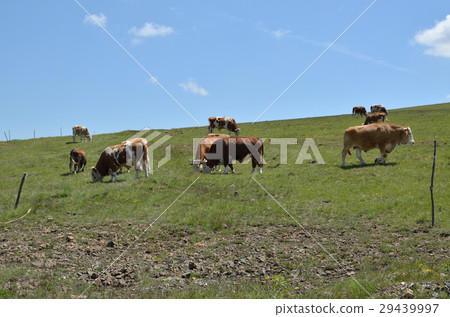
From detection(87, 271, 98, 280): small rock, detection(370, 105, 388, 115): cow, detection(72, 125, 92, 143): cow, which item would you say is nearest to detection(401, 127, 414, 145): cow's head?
detection(87, 271, 98, 280): small rock

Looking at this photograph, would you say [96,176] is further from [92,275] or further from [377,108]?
[377,108]

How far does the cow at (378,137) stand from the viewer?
22.8 metres

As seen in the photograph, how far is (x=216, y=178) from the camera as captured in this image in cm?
2056

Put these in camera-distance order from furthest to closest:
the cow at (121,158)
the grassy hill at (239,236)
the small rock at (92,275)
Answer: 1. the cow at (121,158)
2. the small rock at (92,275)
3. the grassy hill at (239,236)

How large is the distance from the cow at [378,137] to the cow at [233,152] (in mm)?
5552

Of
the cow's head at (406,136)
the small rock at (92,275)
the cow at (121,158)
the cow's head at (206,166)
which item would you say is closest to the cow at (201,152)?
the cow's head at (206,166)

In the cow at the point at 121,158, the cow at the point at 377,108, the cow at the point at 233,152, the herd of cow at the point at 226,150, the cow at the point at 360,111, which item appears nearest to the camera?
the cow at the point at 121,158

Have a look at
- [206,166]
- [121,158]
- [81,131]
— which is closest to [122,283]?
[206,166]

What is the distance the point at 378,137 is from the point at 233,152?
907cm

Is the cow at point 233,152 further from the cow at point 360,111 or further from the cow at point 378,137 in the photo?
the cow at point 360,111

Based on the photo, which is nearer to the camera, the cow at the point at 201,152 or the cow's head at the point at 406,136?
the cow at the point at 201,152

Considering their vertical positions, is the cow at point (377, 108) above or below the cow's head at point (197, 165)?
above

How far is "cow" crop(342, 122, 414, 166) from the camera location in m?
22.8

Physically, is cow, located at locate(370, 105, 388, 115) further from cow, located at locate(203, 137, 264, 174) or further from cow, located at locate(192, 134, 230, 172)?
cow, located at locate(192, 134, 230, 172)
